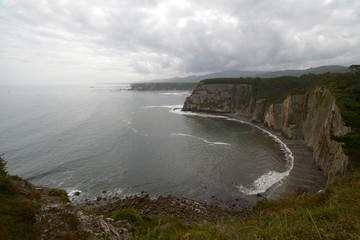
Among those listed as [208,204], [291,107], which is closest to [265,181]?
[208,204]

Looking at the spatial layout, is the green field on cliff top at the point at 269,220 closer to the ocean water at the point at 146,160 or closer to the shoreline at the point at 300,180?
the shoreline at the point at 300,180

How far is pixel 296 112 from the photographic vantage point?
4978 cm

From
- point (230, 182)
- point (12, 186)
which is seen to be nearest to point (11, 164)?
point (12, 186)

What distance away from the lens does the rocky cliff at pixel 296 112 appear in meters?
27.5

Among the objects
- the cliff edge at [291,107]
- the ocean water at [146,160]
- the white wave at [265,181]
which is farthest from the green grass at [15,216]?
the cliff edge at [291,107]

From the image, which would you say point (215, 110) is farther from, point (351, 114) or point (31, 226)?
point (31, 226)

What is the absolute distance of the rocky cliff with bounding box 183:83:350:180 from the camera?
27.5 m

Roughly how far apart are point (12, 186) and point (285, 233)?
52.8ft

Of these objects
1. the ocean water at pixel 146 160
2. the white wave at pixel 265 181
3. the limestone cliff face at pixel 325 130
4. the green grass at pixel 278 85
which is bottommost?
the white wave at pixel 265 181

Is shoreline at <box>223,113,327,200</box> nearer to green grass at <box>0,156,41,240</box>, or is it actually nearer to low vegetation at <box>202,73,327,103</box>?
green grass at <box>0,156,41,240</box>

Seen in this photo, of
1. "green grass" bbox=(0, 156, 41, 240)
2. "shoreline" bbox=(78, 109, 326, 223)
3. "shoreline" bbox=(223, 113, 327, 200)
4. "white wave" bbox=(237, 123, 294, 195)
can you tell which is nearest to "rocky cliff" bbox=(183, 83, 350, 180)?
"shoreline" bbox=(223, 113, 327, 200)

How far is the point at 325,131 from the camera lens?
3136 centimetres

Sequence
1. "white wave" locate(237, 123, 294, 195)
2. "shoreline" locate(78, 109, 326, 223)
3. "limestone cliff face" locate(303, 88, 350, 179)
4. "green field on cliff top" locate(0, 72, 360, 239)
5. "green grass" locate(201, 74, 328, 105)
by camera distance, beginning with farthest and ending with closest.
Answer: "green grass" locate(201, 74, 328, 105), "white wave" locate(237, 123, 294, 195), "limestone cliff face" locate(303, 88, 350, 179), "shoreline" locate(78, 109, 326, 223), "green field on cliff top" locate(0, 72, 360, 239)

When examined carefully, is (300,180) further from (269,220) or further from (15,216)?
(15,216)
